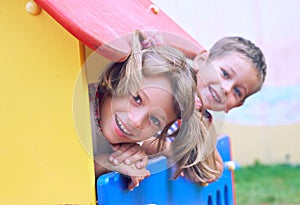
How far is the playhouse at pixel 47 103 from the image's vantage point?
1208 millimetres

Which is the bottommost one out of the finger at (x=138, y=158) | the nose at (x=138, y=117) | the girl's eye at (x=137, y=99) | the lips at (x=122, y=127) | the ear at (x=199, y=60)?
the finger at (x=138, y=158)

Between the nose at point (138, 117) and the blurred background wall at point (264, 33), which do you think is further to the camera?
the blurred background wall at point (264, 33)

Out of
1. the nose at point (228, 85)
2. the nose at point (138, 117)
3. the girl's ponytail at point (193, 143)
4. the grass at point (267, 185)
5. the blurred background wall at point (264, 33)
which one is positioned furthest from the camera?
the blurred background wall at point (264, 33)

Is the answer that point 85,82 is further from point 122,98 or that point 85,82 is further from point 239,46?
point 239,46

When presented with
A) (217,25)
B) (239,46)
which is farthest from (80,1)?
(217,25)

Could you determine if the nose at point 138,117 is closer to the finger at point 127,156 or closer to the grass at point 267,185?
the finger at point 127,156

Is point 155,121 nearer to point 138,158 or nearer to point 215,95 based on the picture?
point 138,158

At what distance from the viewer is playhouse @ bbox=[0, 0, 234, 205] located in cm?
121

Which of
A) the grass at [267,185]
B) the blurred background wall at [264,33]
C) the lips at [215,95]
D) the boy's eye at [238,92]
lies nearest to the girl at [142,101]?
the lips at [215,95]

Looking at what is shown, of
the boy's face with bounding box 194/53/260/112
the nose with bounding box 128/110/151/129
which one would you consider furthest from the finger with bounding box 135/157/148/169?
the boy's face with bounding box 194/53/260/112

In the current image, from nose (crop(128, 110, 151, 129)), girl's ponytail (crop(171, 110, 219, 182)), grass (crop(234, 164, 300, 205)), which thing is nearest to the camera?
nose (crop(128, 110, 151, 129))

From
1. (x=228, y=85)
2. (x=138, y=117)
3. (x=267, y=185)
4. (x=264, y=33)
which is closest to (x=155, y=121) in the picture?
(x=138, y=117)

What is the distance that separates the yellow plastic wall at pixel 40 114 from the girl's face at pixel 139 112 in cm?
5

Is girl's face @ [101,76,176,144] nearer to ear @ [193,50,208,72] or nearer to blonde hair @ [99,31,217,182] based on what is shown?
blonde hair @ [99,31,217,182]
